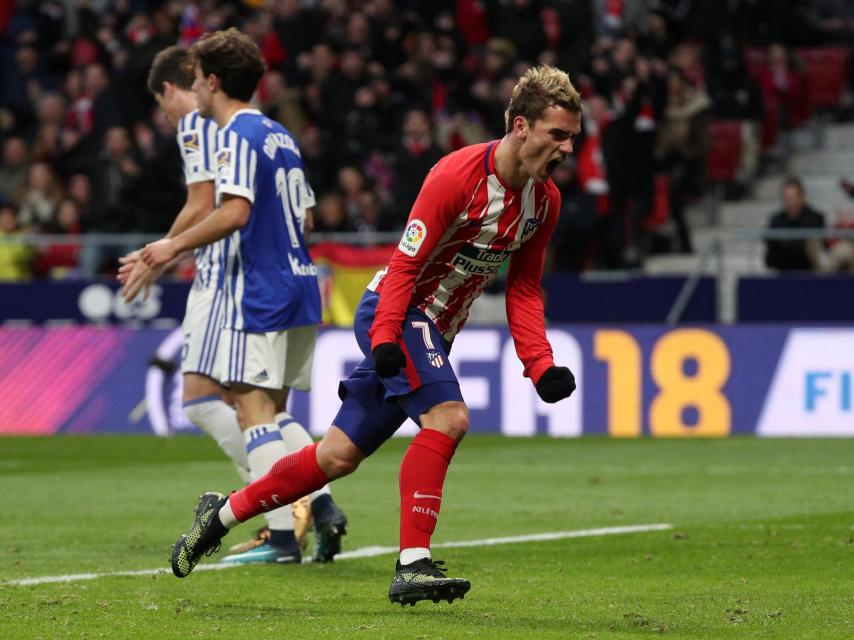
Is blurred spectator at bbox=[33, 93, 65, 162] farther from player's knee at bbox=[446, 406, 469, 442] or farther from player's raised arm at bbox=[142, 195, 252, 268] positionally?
player's knee at bbox=[446, 406, 469, 442]

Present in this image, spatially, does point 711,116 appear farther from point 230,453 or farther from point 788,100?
point 230,453

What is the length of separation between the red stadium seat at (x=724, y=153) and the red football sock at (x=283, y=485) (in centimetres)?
1634

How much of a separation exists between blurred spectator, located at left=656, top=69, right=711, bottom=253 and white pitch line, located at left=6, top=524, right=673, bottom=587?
495 inches

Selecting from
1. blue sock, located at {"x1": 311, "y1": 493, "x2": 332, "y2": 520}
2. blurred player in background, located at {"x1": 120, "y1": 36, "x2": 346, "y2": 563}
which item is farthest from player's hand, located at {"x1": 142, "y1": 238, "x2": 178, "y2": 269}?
blue sock, located at {"x1": 311, "y1": 493, "x2": 332, "y2": 520}

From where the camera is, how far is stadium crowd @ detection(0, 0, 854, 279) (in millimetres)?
20875

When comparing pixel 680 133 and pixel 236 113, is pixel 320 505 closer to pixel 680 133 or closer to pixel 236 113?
pixel 236 113

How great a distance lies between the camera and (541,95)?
257 inches

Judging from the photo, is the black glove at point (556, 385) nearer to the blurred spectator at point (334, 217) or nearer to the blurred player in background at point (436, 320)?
the blurred player in background at point (436, 320)

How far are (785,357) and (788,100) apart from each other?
8.11m

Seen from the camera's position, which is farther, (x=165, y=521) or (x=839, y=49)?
(x=839, y=49)

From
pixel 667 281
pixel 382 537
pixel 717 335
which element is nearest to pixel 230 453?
pixel 382 537

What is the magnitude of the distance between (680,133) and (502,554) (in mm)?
14240

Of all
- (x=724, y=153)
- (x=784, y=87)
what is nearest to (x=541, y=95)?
(x=724, y=153)

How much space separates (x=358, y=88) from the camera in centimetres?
2306
